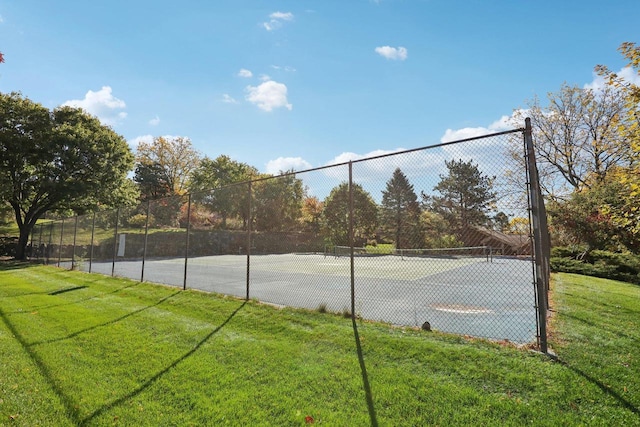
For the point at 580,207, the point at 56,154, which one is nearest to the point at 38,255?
the point at 56,154

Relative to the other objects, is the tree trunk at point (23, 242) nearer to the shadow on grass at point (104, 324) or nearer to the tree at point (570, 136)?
the shadow on grass at point (104, 324)

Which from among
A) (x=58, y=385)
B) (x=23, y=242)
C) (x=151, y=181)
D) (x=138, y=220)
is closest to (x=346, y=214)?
(x=58, y=385)

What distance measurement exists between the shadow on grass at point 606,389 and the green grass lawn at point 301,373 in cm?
1

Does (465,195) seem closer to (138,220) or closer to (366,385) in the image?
(366,385)

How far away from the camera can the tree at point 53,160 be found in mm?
19484

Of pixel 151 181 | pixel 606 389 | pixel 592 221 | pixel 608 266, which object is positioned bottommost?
pixel 606 389

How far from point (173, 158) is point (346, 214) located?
44.7 meters

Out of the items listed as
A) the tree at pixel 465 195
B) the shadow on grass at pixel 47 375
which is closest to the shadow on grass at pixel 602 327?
the tree at pixel 465 195

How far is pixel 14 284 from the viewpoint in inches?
392

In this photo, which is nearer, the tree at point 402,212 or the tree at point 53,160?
the tree at point 402,212

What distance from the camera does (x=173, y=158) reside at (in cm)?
4550

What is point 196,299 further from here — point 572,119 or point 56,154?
point 572,119

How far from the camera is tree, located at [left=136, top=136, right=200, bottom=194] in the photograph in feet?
147

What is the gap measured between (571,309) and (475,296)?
2076 millimetres
